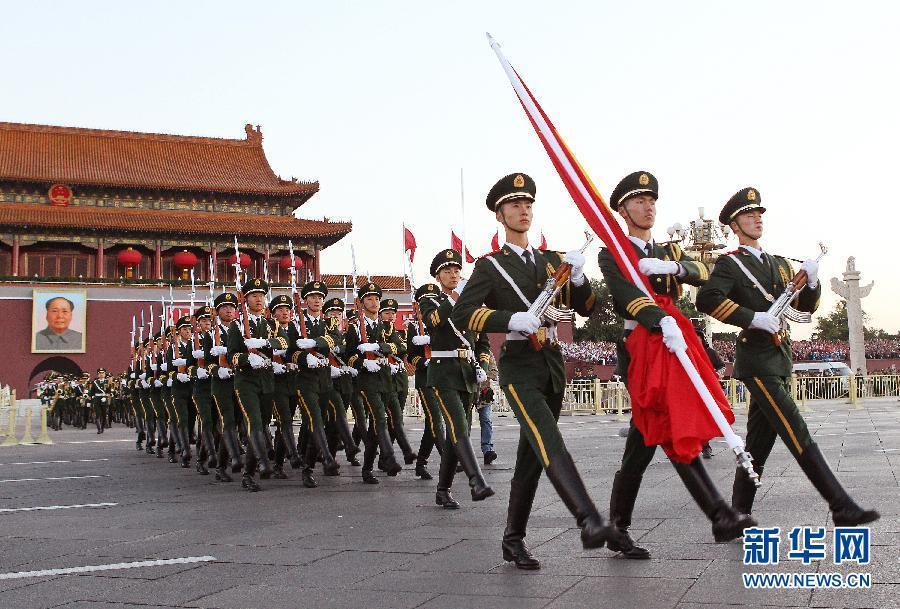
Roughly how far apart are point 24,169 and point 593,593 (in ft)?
133

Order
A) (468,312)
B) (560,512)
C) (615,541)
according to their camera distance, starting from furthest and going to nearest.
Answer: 1. (560,512)
2. (468,312)
3. (615,541)

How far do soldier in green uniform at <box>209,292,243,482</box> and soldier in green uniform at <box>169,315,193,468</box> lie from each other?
129 cm

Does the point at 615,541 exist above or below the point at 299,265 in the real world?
below

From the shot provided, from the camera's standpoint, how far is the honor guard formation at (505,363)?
13.8 feet

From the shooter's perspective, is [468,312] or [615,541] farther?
[468,312]

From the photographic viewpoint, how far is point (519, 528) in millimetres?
4219

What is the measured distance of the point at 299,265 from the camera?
4038cm

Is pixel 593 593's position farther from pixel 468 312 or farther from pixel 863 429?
pixel 863 429

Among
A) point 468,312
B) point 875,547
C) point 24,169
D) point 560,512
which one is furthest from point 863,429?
point 24,169

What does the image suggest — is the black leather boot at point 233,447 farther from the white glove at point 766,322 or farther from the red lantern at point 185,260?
the red lantern at point 185,260

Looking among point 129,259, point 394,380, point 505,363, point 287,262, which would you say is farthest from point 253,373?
point 129,259

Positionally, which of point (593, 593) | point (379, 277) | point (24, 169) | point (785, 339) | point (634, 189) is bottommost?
point (593, 593)

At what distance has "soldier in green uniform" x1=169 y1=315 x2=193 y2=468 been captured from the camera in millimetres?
10586

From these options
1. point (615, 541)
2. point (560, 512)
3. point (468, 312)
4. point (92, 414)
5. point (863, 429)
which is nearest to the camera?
point (615, 541)
